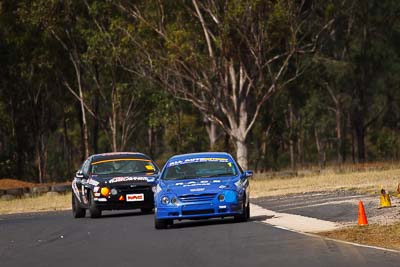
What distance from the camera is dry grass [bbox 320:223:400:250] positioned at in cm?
1584

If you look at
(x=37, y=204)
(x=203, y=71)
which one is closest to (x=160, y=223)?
(x=37, y=204)

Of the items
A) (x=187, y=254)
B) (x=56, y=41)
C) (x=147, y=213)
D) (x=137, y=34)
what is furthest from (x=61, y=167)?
(x=187, y=254)

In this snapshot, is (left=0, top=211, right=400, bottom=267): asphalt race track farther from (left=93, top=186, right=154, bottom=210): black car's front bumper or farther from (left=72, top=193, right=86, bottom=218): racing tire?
(left=72, top=193, right=86, bottom=218): racing tire

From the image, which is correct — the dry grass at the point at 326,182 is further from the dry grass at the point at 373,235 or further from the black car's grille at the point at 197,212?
the dry grass at the point at 373,235

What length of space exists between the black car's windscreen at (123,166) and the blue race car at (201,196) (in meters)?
5.55

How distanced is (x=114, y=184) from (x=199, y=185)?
18.7ft

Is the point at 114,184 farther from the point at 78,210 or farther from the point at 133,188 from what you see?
the point at 78,210

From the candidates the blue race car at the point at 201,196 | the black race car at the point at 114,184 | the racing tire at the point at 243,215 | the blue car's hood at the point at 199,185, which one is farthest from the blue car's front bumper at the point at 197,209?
the black race car at the point at 114,184

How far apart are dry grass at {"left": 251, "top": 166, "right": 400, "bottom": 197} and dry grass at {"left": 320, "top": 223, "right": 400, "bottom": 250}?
11.1 m

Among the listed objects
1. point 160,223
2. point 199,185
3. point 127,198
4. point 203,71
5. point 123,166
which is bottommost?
A: point 160,223

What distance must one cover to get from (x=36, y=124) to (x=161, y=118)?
315 inches

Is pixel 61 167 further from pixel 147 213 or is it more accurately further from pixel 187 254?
pixel 187 254

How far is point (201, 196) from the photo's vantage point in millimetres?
20891

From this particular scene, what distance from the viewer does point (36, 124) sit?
64.9 metres
